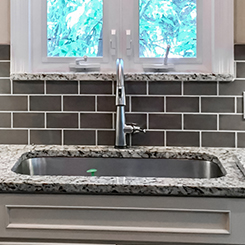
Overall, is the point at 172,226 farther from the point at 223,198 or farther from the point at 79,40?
the point at 79,40

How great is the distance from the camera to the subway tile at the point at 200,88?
62.6 inches

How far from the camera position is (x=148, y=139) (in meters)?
1.63

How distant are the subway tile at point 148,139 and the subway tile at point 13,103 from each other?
517 mm

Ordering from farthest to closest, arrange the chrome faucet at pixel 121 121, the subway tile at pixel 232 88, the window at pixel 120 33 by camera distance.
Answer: the window at pixel 120 33
the subway tile at pixel 232 88
the chrome faucet at pixel 121 121

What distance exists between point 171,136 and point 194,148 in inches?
4.5

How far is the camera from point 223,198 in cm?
104

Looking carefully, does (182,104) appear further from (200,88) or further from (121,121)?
(121,121)

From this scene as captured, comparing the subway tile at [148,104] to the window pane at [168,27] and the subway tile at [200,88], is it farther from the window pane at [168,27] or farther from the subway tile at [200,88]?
the window pane at [168,27]

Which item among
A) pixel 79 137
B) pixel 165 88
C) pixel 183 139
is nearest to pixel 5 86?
pixel 79 137

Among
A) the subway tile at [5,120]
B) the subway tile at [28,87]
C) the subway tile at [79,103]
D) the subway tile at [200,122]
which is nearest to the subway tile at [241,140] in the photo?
the subway tile at [200,122]

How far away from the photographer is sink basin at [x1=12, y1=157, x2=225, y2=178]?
1.48 m

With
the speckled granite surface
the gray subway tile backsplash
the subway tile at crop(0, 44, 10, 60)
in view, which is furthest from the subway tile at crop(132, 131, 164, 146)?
the subway tile at crop(0, 44, 10, 60)

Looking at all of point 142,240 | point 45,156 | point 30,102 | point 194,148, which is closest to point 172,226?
point 142,240

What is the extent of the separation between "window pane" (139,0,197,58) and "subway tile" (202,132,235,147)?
39cm
